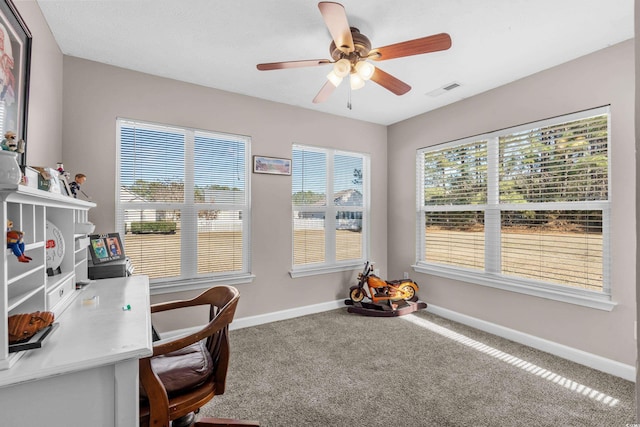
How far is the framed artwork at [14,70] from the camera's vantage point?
1.47m

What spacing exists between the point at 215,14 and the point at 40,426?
90.3 inches

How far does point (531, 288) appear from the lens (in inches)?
114

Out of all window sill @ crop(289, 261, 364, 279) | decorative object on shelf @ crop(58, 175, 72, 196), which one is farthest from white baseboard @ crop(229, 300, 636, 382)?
decorative object on shelf @ crop(58, 175, 72, 196)

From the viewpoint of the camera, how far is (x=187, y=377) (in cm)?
136

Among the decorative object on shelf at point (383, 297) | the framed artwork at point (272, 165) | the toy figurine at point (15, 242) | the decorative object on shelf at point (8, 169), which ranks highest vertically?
the framed artwork at point (272, 165)

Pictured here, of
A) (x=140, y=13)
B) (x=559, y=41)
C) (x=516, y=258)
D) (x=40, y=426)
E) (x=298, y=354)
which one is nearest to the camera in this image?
(x=40, y=426)

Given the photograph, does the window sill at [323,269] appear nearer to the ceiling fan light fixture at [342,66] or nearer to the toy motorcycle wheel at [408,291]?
the toy motorcycle wheel at [408,291]

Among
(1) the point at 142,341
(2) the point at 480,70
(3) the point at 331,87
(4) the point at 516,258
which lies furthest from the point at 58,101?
(4) the point at 516,258

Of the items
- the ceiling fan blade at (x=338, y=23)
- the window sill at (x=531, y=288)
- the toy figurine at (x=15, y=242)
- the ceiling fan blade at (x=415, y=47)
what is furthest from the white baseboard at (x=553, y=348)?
the toy figurine at (x=15, y=242)

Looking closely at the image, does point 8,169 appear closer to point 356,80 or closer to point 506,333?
point 356,80

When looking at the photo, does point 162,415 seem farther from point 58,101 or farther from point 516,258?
point 516,258

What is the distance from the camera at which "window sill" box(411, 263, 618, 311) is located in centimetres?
249

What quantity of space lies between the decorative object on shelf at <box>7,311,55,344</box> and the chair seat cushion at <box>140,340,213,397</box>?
0.43m

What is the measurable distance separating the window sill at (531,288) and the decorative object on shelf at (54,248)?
360cm
